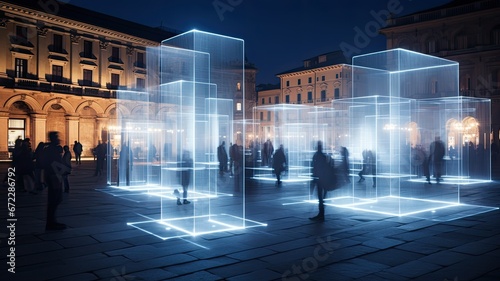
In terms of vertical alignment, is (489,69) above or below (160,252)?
above

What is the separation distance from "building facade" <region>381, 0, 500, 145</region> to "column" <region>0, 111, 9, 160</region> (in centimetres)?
3806

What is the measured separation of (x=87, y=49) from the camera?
1656 inches

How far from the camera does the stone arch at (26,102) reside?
1349 inches

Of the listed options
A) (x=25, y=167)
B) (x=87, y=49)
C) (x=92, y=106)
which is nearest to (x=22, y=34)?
(x=87, y=49)

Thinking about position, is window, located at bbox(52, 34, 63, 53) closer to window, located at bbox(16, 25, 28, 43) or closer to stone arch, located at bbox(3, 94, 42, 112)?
window, located at bbox(16, 25, 28, 43)

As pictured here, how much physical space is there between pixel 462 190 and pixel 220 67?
36.0ft

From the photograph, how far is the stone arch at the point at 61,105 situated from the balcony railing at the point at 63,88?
84 cm

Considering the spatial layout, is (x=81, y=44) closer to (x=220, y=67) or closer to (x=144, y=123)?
(x=144, y=123)

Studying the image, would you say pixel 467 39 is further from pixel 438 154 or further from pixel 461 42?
pixel 438 154

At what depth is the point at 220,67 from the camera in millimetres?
8812

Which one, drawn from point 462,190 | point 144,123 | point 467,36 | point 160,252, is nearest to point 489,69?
point 467,36

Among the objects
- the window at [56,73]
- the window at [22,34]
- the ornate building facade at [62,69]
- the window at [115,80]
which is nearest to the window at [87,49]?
the ornate building facade at [62,69]

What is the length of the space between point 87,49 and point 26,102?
9029 mm

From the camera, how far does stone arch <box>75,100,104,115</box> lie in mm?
39891
